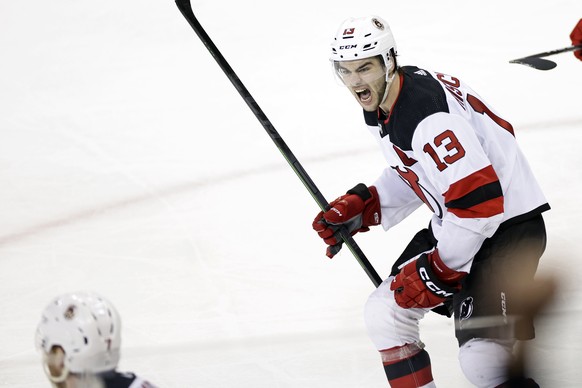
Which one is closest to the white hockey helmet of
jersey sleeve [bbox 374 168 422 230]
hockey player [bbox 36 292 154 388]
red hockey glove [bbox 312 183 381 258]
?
hockey player [bbox 36 292 154 388]

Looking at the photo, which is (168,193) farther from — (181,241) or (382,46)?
(382,46)

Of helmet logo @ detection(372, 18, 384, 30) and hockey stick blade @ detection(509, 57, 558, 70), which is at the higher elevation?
helmet logo @ detection(372, 18, 384, 30)

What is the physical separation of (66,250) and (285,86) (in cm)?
182

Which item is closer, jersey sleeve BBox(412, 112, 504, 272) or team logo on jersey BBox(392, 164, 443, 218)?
jersey sleeve BBox(412, 112, 504, 272)

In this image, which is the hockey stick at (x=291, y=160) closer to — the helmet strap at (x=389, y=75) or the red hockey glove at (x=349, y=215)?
the red hockey glove at (x=349, y=215)

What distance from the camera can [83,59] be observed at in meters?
5.93

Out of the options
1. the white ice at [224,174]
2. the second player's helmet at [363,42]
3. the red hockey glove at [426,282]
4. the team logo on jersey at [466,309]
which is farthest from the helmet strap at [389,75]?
the white ice at [224,174]

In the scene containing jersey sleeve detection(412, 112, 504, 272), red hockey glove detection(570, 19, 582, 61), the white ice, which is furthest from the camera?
the white ice

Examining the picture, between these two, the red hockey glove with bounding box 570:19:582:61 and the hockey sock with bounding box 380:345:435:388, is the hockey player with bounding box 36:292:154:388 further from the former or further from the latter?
the red hockey glove with bounding box 570:19:582:61

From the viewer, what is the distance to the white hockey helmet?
67.9 inches

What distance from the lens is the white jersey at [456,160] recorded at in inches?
96.0

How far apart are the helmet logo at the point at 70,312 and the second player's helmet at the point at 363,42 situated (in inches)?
45.4

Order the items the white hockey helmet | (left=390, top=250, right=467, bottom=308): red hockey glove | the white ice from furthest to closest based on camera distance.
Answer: the white ice
(left=390, top=250, right=467, bottom=308): red hockey glove
the white hockey helmet

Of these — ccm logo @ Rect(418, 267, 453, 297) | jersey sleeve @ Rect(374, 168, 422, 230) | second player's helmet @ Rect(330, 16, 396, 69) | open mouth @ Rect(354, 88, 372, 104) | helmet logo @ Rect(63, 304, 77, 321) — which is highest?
second player's helmet @ Rect(330, 16, 396, 69)
